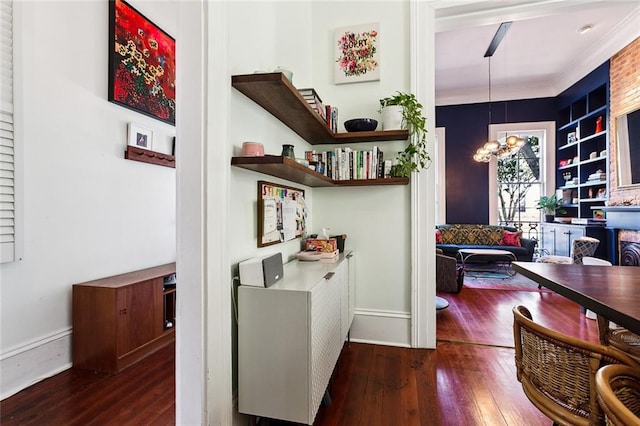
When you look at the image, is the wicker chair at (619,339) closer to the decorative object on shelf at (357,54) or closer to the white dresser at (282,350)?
the white dresser at (282,350)

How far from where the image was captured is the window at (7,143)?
72.4 inches

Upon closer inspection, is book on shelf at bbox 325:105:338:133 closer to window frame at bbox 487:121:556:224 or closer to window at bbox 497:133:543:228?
window frame at bbox 487:121:556:224

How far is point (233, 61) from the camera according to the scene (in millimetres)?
1540

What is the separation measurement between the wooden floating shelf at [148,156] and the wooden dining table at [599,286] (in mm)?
2908

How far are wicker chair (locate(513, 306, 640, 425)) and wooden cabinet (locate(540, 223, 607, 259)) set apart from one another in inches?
190

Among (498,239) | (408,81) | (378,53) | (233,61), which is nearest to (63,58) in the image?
(233,61)

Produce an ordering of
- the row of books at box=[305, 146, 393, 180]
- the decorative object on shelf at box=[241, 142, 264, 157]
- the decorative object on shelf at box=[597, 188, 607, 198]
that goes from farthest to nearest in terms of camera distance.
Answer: the decorative object on shelf at box=[597, 188, 607, 198] < the row of books at box=[305, 146, 393, 180] < the decorative object on shelf at box=[241, 142, 264, 157]

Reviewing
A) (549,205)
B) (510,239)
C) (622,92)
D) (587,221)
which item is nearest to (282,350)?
(510,239)

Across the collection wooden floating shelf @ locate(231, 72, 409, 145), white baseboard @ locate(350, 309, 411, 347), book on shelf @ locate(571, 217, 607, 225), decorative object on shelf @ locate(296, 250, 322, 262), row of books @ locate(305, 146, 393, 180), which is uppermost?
wooden floating shelf @ locate(231, 72, 409, 145)

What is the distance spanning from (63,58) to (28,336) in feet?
6.21

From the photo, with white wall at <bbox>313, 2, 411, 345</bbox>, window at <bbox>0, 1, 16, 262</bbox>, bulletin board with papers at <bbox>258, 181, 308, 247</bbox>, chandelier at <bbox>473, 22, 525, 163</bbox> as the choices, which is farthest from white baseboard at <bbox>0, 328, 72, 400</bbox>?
chandelier at <bbox>473, 22, 525, 163</bbox>

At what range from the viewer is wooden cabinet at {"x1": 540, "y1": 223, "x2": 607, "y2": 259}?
4.50m

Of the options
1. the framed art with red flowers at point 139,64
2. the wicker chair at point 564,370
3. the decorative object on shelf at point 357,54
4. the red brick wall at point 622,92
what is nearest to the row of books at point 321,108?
the decorative object on shelf at point 357,54

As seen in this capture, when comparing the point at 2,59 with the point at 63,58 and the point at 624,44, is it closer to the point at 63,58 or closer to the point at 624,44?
the point at 63,58
